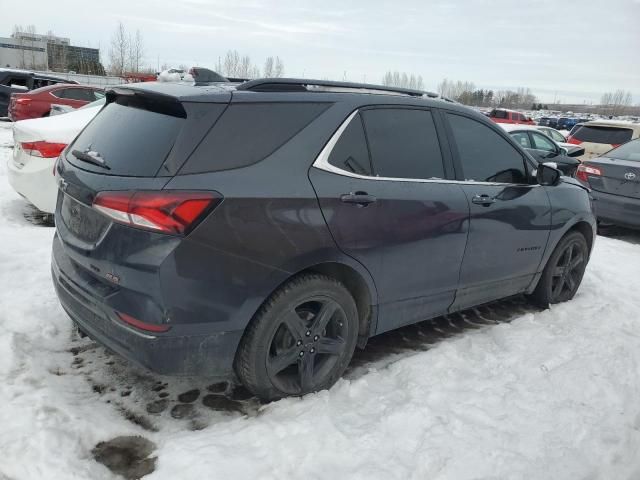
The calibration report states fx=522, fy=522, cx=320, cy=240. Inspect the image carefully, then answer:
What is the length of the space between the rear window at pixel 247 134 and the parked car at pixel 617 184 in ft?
21.8

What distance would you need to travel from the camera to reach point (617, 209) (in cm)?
786

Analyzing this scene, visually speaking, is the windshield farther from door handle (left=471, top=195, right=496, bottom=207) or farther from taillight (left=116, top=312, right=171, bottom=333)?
taillight (left=116, top=312, right=171, bottom=333)

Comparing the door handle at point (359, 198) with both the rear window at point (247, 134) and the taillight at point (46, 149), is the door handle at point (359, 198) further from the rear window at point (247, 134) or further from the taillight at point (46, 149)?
the taillight at point (46, 149)

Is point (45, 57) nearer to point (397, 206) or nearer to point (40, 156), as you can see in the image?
point (40, 156)

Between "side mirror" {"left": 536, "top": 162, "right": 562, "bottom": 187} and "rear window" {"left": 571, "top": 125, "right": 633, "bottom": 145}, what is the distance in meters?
9.13

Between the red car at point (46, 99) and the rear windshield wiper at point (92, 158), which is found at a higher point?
the rear windshield wiper at point (92, 158)

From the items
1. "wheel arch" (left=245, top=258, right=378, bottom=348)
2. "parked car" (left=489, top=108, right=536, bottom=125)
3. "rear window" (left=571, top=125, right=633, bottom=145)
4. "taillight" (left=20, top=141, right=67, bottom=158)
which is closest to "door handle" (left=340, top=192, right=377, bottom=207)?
"wheel arch" (left=245, top=258, right=378, bottom=348)

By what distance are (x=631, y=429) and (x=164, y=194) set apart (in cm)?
287

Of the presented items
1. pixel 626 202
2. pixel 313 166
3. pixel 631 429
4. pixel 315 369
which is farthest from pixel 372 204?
pixel 626 202

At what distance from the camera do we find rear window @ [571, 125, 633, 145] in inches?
476

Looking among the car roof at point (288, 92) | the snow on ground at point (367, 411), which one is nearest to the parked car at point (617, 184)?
the snow on ground at point (367, 411)

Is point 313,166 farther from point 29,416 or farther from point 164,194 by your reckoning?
point 29,416

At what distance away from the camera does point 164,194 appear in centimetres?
239

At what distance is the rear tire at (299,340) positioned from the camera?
2721mm
